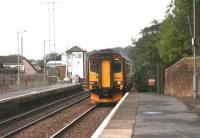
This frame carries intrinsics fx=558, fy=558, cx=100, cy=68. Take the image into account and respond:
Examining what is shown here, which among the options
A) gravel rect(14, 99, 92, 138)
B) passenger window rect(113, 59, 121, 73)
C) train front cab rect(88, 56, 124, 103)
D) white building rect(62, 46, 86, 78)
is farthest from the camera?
white building rect(62, 46, 86, 78)

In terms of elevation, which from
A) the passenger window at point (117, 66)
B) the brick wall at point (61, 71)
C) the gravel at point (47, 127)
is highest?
the brick wall at point (61, 71)

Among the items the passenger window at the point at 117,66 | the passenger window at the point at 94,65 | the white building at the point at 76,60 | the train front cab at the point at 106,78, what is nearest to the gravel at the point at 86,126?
the train front cab at the point at 106,78

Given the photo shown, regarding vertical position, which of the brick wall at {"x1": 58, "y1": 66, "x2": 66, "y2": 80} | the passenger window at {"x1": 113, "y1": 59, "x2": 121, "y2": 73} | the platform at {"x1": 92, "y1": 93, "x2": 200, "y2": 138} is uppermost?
the brick wall at {"x1": 58, "y1": 66, "x2": 66, "y2": 80}

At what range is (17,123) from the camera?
2389cm

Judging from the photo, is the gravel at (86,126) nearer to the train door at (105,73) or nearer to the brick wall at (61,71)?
the train door at (105,73)

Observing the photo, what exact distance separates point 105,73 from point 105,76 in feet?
0.57

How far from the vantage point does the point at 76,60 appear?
132625 millimetres

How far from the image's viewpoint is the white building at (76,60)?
12509cm

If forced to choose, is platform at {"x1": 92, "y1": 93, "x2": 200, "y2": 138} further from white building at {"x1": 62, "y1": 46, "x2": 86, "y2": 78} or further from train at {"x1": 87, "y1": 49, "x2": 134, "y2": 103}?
white building at {"x1": 62, "y1": 46, "x2": 86, "y2": 78}

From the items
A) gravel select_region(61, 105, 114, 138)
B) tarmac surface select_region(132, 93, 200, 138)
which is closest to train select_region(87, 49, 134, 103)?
gravel select_region(61, 105, 114, 138)

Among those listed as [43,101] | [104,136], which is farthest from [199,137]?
[43,101]

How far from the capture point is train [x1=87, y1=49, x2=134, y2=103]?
31781 millimetres

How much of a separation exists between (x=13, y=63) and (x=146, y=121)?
13096 centimetres

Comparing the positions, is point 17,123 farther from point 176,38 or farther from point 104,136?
point 176,38
